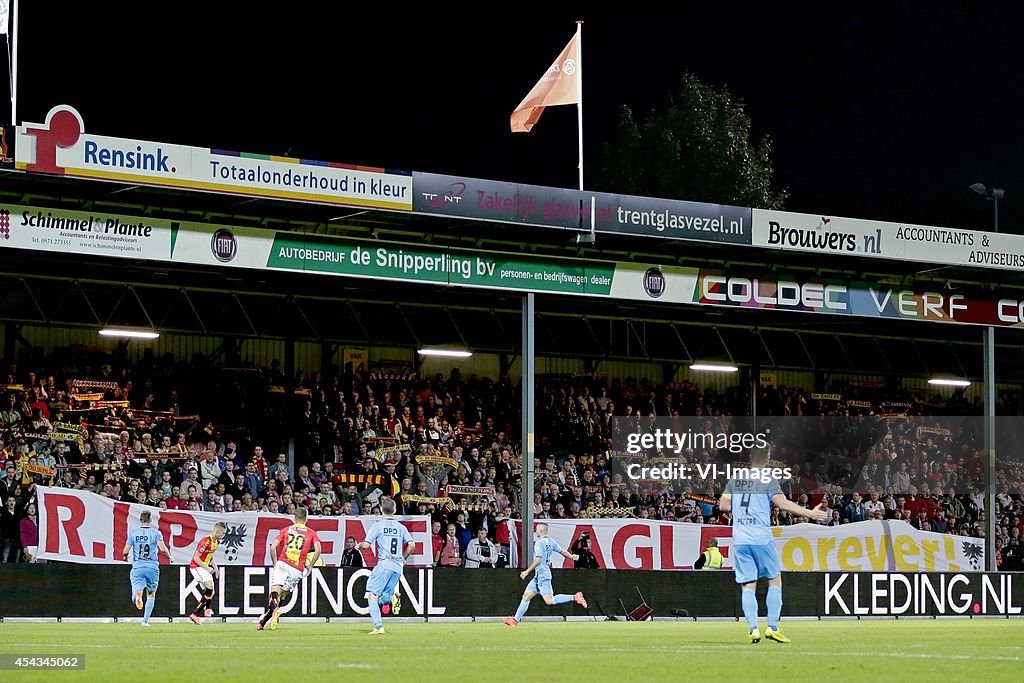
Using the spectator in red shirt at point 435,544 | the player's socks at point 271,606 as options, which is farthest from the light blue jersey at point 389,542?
the spectator in red shirt at point 435,544

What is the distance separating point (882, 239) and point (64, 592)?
58.0 feet

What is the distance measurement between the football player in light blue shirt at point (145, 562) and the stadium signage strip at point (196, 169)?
5436 millimetres

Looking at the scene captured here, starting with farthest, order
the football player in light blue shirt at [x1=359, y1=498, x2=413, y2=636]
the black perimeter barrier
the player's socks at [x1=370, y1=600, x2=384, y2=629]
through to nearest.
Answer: the black perimeter barrier, the football player in light blue shirt at [x1=359, y1=498, x2=413, y2=636], the player's socks at [x1=370, y1=600, x2=384, y2=629]

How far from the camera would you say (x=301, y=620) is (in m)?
26.1

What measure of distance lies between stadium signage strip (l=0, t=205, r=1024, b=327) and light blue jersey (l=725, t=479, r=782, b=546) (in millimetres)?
12603

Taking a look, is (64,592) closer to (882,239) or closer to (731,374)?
(882,239)

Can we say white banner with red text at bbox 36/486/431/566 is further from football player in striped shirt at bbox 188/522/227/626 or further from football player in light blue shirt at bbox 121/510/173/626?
football player in striped shirt at bbox 188/522/227/626

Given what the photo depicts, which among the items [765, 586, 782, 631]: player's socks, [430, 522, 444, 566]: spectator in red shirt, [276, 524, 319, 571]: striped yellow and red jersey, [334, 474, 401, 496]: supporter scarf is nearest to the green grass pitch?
[765, 586, 782, 631]: player's socks

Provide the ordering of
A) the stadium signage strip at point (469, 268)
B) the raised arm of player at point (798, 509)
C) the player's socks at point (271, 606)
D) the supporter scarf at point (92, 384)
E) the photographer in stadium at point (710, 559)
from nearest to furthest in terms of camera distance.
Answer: the raised arm of player at point (798, 509), the player's socks at point (271, 606), the stadium signage strip at point (469, 268), the photographer in stadium at point (710, 559), the supporter scarf at point (92, 384)

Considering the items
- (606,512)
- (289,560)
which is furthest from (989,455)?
(289,560)

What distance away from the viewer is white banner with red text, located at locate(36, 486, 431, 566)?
90.3 feet

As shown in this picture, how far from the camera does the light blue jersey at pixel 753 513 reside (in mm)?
17562

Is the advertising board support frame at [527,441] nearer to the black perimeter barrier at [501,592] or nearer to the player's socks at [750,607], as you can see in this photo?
the black perimeter barrier at [501,592]

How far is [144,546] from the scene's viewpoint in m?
24.2
